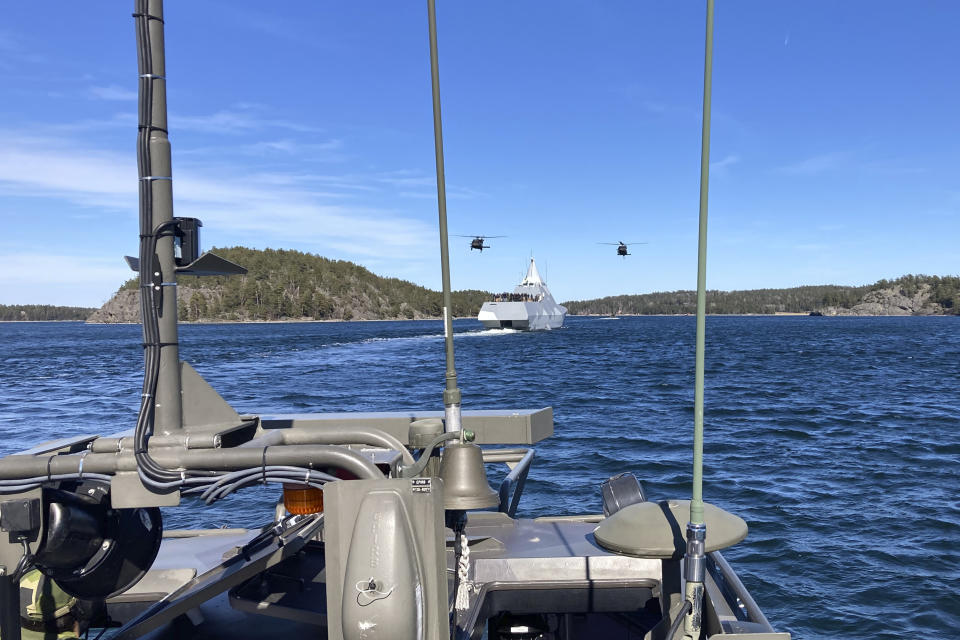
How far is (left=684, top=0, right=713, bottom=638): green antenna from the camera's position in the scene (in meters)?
3.62

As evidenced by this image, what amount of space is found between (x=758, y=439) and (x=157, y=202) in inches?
993

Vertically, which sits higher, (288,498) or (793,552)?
(288,498)

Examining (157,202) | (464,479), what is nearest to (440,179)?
(157,202)

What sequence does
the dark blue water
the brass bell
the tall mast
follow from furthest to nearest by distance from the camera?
1. the dark blue water
2. the brass bell
3. the tall mast

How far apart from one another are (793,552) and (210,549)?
10.9 meters

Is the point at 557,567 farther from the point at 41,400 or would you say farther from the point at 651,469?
the point at 41,400

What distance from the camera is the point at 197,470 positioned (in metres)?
3.47

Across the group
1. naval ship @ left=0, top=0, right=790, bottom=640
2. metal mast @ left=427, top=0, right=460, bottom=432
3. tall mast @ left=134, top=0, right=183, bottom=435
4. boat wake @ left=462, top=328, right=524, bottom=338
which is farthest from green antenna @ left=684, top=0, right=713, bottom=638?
boat wake @ left=462, top=328, right=524, bottom=338

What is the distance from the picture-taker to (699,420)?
3740mm

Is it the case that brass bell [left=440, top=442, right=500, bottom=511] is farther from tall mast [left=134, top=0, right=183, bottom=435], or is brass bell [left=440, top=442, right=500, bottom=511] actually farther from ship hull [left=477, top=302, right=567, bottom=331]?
ship hull [left=477, top=302, right=567, bottom=331]

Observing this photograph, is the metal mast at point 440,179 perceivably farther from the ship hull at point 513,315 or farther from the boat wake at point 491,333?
the ship hull at point 513,315

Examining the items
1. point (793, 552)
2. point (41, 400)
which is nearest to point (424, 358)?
point (41, 400)

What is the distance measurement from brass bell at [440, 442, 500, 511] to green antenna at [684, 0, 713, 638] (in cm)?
109

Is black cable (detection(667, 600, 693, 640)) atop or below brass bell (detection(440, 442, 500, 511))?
below
